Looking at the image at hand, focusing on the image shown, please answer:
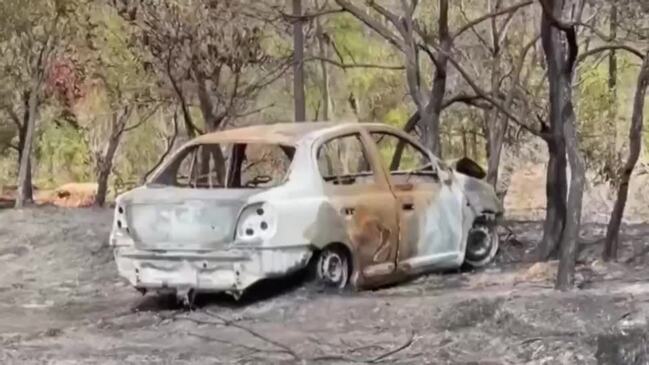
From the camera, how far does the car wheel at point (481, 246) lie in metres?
11.6

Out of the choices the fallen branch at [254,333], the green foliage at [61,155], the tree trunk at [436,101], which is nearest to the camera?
the fallen branch at [254,333]

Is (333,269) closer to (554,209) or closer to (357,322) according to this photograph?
(357,322)

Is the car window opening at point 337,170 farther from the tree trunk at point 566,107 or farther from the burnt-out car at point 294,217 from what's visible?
the tree trunk at point 566,107

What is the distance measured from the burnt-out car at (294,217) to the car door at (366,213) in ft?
0.04

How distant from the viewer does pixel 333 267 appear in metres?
9.59

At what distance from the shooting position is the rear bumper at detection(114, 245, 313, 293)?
29.7 feet

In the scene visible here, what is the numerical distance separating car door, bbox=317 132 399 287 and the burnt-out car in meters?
0.01

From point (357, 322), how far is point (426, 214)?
7.47ft

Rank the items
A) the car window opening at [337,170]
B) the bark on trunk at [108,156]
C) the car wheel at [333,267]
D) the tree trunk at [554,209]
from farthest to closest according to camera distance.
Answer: the bark on trunk at [108,156], the tree trunk at [554,209], the car window opening at [337,170], the car wheel at [333,267]

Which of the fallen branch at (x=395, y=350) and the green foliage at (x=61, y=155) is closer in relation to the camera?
the fallen branch at (x=395, y=350)

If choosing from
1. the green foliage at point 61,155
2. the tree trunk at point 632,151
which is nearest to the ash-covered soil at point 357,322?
the tree trunk at point 632,151

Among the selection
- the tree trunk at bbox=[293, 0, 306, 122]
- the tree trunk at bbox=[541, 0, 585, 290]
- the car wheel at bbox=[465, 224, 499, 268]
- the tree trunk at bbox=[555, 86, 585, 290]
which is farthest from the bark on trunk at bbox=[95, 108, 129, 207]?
the tree trunk at bbox=[555, 86, 585, 290]

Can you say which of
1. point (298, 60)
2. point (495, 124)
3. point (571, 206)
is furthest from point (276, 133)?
point (495, 124)

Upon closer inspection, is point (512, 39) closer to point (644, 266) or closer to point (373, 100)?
point (373, 100)
